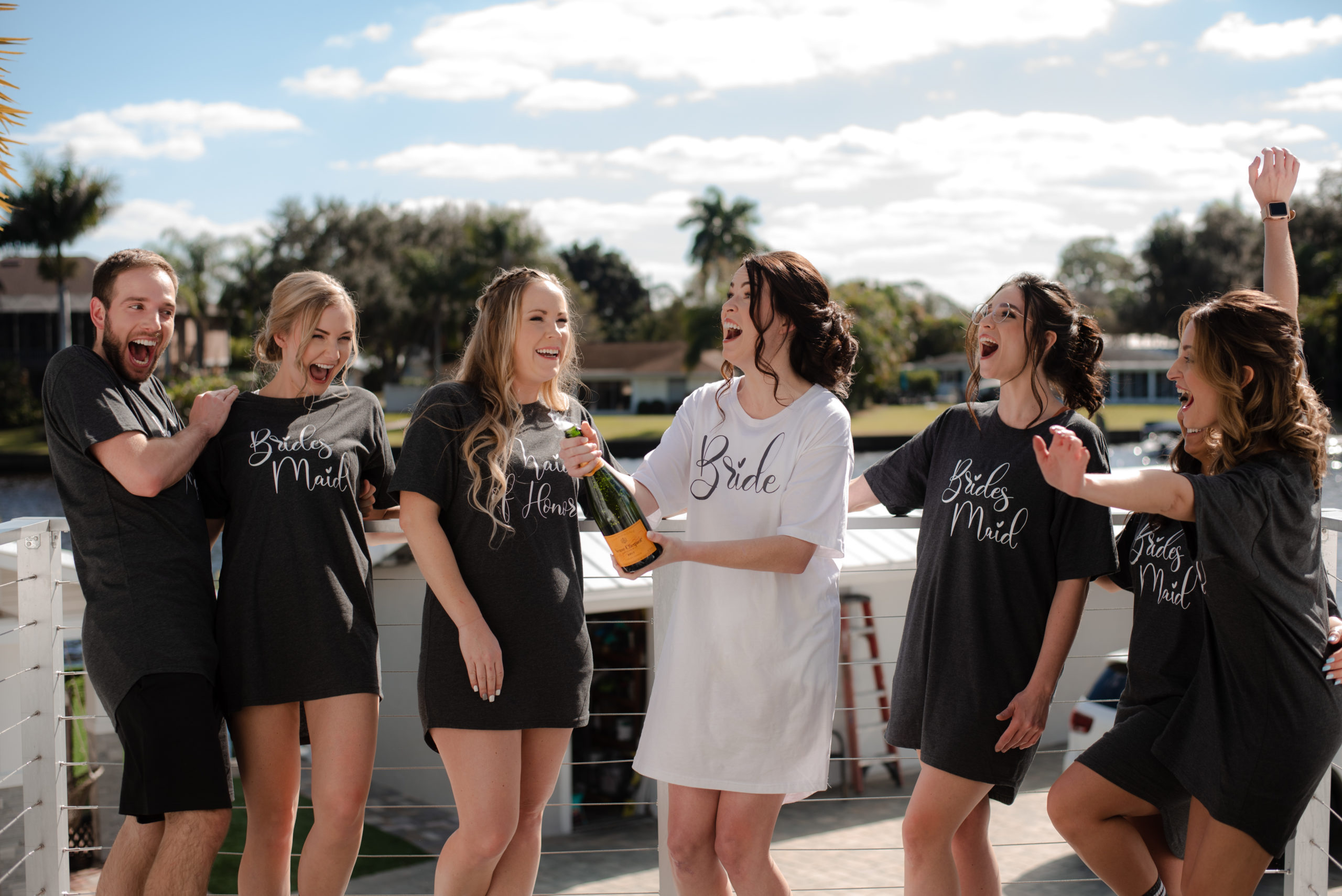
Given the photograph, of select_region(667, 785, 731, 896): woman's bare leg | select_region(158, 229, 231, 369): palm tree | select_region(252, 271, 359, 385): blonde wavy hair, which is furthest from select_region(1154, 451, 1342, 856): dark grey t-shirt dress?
select_region(158, 229, 231, 369): palm tree

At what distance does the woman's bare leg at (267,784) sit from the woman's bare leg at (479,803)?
433 mm

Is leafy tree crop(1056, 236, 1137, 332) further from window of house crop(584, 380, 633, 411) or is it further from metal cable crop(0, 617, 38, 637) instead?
metal cable crop(0, 617, 38, 637)

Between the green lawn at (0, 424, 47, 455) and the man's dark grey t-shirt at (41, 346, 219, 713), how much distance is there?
3944 centimetres

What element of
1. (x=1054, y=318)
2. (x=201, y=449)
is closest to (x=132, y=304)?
(x=201, y=449)

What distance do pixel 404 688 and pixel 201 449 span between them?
7.60m

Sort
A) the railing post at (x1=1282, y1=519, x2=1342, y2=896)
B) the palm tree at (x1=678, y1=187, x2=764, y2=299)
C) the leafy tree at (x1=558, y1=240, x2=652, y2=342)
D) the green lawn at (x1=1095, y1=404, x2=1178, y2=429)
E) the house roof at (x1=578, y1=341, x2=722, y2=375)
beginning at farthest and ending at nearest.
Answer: the leafy tree at (x1=558, y1=240, x2=652, y2=342), the palm tree at (x1=678, y1=187, x2=764, y2=299), the house roof at (x1=578, y1=341, x2=722, y2=375), the green lawn at (x1=1095, y1=404, x2=1178, y2=429), the railing post at (x1=1282, y1=519, x2=1342, y2=896)

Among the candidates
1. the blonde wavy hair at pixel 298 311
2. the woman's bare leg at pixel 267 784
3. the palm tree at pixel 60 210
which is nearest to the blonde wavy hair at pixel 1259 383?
the blonde wavy hair at pixel 298 311

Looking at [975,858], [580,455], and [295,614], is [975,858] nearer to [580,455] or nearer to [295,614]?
[580,455]

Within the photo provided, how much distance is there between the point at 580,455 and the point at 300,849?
6.24 m

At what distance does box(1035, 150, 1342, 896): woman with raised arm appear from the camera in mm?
2217

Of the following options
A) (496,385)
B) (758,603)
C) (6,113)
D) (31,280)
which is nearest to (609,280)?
(31,280)

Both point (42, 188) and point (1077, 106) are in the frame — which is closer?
point (42, 188)

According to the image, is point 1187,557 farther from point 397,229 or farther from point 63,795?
point 397,229

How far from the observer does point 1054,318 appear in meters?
2.60
